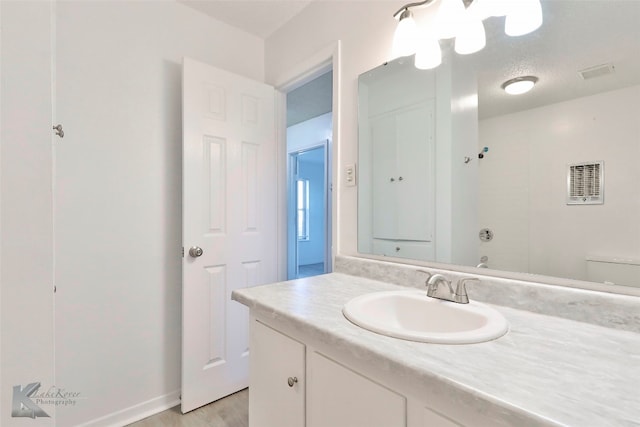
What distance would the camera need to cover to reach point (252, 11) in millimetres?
1770

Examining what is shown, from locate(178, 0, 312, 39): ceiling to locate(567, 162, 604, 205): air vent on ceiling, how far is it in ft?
5.24

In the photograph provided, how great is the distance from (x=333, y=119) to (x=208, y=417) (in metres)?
1.72

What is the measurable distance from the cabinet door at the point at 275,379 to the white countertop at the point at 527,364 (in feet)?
0.36

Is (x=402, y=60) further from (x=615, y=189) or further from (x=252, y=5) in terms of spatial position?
(x=252, y=5)

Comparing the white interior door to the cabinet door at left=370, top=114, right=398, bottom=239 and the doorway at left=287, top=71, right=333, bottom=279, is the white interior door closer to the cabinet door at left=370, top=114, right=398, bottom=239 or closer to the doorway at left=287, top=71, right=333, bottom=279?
the doorway at left=287, top=71, right=333, bottom=279

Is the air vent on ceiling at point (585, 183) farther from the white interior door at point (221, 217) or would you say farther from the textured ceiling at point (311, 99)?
the textured ceiling at point (311, 99)

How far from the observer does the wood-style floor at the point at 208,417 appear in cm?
152

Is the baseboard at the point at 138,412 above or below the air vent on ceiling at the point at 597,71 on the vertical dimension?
below

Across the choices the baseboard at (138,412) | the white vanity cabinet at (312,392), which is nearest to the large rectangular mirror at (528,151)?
the white vanity cabinet at (312,392)

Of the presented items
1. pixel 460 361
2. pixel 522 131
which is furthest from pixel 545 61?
pixel 460 361

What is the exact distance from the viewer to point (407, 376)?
535 millimetres

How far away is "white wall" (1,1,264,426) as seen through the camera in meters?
1.37

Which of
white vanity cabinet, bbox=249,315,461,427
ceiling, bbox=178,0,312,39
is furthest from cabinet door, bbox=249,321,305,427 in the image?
ceiling, bbox=178,0,312,39

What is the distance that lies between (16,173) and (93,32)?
1.08 metres
